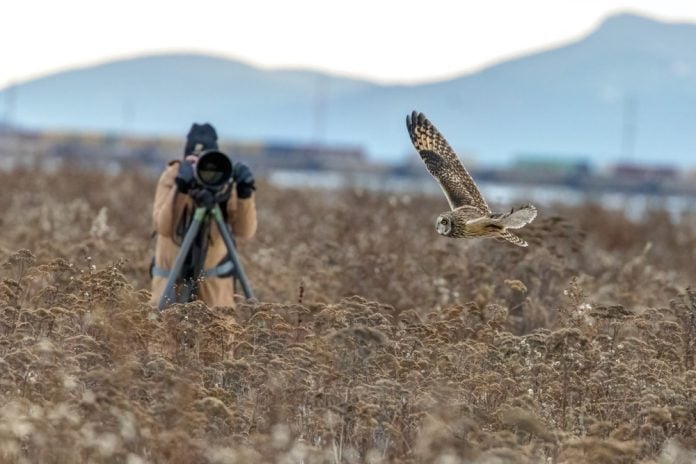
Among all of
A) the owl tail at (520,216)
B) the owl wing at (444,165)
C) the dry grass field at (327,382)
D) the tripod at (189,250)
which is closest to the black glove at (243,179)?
the tripod at (189,250)

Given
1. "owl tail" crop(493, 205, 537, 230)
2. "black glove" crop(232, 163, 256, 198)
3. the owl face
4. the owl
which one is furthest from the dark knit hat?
"owl tail" crop(493, 205, 537, 230)

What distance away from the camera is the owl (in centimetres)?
666

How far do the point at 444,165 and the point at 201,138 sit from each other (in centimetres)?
124

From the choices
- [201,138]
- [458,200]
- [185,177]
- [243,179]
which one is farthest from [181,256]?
[458,200]

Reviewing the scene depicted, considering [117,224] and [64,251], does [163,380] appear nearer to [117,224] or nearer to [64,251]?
[64,251]

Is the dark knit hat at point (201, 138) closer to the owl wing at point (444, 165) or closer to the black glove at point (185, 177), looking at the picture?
the black glove at point (185, 177)

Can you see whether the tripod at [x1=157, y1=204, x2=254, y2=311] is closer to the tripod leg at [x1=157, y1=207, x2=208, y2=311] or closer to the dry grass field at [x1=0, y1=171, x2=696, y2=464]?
the tripod leg at [x1=157, y1=207, x2=208, y2=311]

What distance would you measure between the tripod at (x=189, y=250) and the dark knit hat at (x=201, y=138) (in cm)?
30

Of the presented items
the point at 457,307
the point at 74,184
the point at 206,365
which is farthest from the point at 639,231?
the point at 206,365

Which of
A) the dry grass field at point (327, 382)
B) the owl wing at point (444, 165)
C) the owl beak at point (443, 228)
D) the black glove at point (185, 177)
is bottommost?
the dry grass field at point (327, 382)

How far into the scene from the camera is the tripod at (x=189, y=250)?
7.73m

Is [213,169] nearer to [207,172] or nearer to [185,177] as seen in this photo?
[207,172]

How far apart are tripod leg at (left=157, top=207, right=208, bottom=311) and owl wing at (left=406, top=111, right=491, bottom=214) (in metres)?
1.09

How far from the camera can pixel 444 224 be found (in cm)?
672
